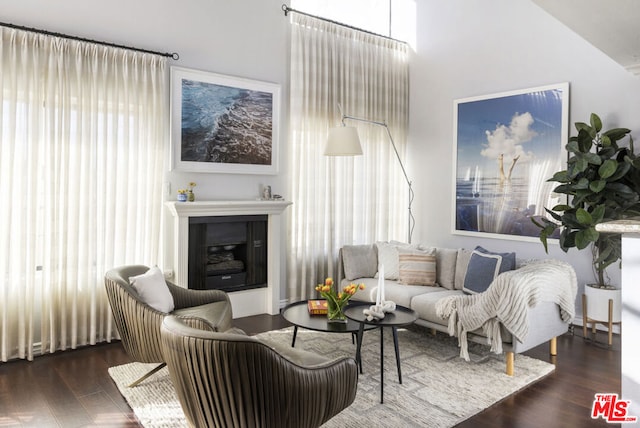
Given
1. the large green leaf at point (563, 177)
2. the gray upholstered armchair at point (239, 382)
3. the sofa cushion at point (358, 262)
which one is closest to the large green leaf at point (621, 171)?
the large green leaf at point (563, 177)

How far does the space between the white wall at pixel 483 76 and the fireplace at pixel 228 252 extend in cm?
246

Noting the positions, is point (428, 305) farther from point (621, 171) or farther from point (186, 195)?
point (186, 195)

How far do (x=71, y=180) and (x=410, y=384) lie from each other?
3237mm

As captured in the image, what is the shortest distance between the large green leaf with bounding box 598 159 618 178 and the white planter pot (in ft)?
3.97

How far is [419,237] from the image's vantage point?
661cm

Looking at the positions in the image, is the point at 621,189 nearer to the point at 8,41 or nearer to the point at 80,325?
the point at 80,325

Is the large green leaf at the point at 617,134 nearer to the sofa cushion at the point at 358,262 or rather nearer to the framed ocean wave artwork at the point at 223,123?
the sofa cushion at the point at 358,262

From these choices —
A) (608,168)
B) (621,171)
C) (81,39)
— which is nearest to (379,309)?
(608,168)

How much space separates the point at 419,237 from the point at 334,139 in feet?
8.13

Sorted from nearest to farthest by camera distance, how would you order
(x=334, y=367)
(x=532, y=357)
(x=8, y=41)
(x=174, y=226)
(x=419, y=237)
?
(x=334, y=367) → (x=8, y=41) → (x=532, y=357) → (x=174, y=226) → (x=419, y=237)

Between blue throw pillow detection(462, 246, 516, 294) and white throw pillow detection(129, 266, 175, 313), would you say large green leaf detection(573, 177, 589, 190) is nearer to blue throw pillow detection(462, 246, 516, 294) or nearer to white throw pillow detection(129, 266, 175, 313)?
blue throw pillow detection(462, 246, 516, 294)

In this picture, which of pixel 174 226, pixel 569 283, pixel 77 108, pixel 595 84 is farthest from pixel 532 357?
pixel 77 108

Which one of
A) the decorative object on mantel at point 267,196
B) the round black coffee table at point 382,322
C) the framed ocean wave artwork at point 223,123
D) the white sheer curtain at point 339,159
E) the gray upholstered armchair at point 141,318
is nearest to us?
the gray upholstered armchair at point 141,318

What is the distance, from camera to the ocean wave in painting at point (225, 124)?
480 cm
